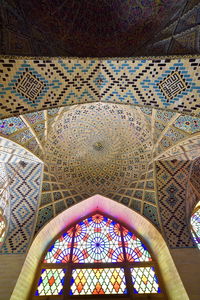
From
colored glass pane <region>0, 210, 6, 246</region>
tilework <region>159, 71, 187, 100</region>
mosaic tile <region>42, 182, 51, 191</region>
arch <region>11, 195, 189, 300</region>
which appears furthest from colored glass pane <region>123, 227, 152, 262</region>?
tilework <region>159, 71, 187, 100</region>

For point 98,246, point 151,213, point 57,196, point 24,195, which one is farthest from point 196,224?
point 24,195

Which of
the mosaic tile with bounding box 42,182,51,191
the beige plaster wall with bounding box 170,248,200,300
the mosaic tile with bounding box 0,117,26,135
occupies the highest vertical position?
the mosaic tile with bounding box 0,117,26,135

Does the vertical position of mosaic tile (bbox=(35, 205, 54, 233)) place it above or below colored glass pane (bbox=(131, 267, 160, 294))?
above

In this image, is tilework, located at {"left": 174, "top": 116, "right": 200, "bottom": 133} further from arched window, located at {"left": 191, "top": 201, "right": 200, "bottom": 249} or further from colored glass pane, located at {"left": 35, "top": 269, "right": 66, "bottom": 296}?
colored glass pane, located at {"left": 35, "top": 269, "right": 66, "bottom": 296}

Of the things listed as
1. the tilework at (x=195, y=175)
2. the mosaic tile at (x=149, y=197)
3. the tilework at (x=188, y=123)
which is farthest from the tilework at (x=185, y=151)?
the mosaic tile at (x=149, y=197)

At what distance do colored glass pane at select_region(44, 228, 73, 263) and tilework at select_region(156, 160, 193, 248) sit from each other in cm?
361

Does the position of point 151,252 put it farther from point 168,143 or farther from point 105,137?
point 105,137

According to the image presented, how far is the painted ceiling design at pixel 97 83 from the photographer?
138 inches

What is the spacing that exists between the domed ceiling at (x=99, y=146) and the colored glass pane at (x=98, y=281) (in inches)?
112

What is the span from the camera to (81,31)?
Answer: 11.6 feet

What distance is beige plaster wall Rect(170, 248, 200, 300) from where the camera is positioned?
5358 mm

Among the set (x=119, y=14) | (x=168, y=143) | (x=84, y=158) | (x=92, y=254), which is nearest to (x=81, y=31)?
(x=119, y=14)

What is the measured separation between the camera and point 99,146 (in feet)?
25.8

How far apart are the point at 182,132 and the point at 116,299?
537cm
